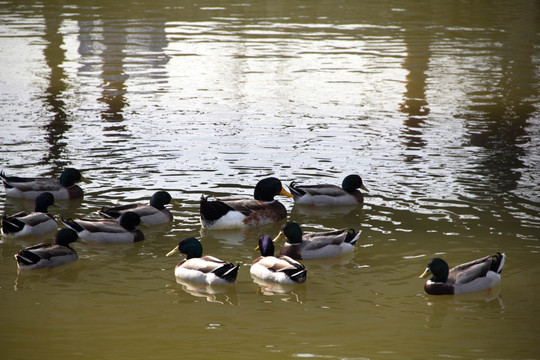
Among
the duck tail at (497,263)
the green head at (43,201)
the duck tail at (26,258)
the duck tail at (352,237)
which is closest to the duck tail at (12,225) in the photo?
the green head at (43,201)

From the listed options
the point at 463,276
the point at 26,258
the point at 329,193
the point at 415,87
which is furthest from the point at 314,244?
the point at 415,87

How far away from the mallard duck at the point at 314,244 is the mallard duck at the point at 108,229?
76.2 inches

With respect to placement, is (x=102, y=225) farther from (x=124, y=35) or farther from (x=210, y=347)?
(x=124, y=35)

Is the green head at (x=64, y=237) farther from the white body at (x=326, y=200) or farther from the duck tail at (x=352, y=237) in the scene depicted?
the white body at (x=326, y=200)

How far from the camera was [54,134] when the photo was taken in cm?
Result: 1617

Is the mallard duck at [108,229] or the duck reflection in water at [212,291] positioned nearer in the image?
the duck reflection in water at [212,291]

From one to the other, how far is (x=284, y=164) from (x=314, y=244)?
4022 millimetres

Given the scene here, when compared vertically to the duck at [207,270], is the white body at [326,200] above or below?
below

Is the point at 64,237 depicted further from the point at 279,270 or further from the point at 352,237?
the point at 352,237

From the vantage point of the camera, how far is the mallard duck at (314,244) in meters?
10.4

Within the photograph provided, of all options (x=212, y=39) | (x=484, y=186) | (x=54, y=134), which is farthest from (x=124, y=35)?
(x=484, y=186)

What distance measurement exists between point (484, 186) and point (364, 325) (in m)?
5.46

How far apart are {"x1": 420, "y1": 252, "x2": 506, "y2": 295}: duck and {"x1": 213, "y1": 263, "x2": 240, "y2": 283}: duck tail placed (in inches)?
77.0

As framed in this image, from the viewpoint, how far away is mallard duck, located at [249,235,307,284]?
9.38 meters
